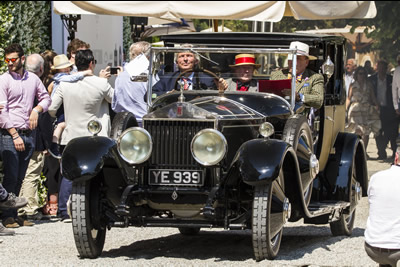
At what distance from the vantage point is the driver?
8.40 meters

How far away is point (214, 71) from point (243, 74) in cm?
27

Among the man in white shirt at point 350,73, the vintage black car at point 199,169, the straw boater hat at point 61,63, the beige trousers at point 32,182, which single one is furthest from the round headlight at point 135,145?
the man in white shirt at point 350,73

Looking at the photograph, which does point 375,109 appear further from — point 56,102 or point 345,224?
point 56,102

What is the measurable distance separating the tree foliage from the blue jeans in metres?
1.01

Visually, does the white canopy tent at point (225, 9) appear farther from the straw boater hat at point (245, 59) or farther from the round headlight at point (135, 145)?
the round headlight at point (135, 145)

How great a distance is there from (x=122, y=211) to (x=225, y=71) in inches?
Result: 80.4

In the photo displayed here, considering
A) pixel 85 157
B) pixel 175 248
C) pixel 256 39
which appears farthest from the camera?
pixel 256 39

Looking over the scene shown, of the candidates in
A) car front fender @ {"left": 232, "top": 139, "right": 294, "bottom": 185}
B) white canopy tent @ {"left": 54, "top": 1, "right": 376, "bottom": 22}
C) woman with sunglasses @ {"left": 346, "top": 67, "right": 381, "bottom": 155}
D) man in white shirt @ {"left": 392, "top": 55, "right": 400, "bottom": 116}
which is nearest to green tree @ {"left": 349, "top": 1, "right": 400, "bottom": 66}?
woman with sunglasses @ {"left": 346, "top": 67, "right": 381, "bottom": 155}

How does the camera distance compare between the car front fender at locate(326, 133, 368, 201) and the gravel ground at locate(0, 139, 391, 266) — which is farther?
the car front fender at locate(326, 133, 368, 201)

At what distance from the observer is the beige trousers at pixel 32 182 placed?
32.6 feet

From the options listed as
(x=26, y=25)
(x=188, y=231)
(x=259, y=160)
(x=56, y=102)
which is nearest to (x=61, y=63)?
(x=56, y=102)

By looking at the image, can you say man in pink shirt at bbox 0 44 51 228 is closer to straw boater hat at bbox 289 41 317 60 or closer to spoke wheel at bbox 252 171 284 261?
straw boater hat at bbox 289 41 317 60

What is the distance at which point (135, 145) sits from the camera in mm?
7266

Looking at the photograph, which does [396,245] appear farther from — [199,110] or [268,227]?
[199,110]
